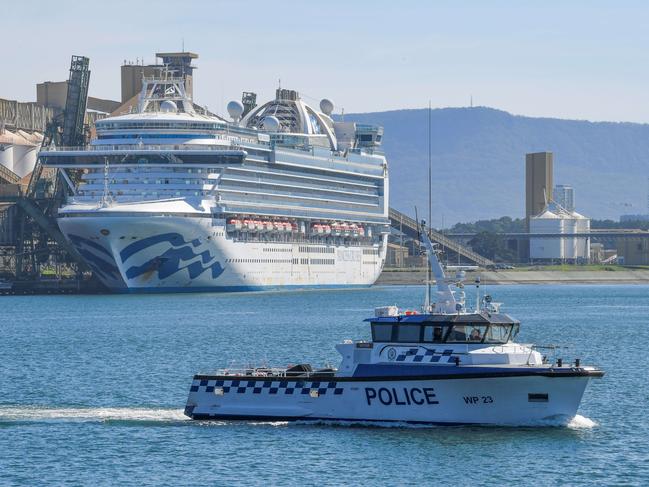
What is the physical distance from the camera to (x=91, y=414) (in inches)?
1933

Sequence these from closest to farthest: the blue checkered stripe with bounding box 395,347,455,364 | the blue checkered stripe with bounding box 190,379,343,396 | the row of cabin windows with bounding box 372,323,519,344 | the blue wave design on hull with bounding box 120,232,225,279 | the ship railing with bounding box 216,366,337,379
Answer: the blue checkered stripe with bounding box 395,347,455,364, the row of cabin windows with bounding box 372,323,519,344, the blue checkered stripe with bounding box 190,379,343,396, the ship railing with bounding box 216,366,337,379, the blue wave design on hull with bounding box 120,232,225,279

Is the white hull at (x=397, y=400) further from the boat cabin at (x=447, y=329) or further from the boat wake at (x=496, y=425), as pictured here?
the boat cabin at (x=447, y=329)

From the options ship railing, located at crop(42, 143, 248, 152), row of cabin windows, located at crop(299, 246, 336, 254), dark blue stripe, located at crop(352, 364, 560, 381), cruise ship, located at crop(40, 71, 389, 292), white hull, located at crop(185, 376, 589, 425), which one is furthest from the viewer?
row of cabin windows, located at crop(299, 246, 336, 254)

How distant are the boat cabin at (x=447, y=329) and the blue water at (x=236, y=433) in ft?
8.60

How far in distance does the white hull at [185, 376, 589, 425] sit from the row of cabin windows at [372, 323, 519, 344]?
1.43 metres

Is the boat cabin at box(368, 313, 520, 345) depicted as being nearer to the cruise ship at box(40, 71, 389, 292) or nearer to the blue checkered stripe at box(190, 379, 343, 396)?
the blue checkered stripe at box(190, 379, 343, 396)

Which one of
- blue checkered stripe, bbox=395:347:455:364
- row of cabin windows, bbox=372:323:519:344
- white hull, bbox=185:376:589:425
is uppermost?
row of cabin windows, bbox=372:323:519:344

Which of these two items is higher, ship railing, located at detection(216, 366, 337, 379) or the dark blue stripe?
the dark blue stripe

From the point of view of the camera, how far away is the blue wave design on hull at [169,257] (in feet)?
438

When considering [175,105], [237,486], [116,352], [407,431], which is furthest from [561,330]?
[175,105]

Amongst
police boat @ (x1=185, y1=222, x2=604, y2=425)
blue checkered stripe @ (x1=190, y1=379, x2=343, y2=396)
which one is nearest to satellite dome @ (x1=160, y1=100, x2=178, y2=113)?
blue checkered stripe @ (x1=190, y1=379, x2=343, y2=396)

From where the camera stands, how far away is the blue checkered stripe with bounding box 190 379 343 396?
44.4 m

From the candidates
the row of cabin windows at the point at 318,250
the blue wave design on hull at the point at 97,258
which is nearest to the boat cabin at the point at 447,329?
the blue wave design on hull at the point at 97,258

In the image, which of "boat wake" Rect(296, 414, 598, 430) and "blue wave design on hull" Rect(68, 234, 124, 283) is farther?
"blue wave design on hull" Rect(68, 234, 124, 283)
